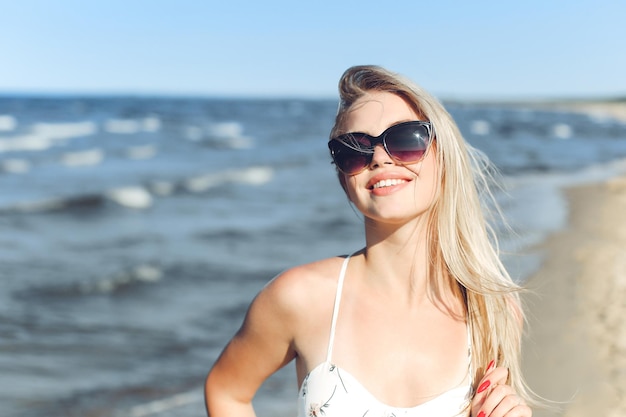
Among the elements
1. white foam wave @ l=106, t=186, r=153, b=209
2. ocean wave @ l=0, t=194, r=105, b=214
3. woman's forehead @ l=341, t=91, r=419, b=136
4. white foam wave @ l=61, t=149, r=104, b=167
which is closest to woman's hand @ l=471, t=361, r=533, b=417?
woman's forehead @ l=341, t=91, r=419, b=136

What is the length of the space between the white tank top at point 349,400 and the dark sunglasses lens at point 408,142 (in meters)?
0.66

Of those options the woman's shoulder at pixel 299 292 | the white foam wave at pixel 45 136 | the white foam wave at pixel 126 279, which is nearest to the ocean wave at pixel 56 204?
the white foam wave at pixel 126 279

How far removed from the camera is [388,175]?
248 centimetres

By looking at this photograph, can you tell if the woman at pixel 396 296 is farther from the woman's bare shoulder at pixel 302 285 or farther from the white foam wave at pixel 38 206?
the white foam wave at pixel 38 206

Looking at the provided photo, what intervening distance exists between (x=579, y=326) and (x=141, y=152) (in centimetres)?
2650

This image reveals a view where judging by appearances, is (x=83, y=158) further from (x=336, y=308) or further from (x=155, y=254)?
(x=336, y=308)

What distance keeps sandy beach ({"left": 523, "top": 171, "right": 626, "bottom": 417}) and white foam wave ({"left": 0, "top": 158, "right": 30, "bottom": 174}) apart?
18250mm

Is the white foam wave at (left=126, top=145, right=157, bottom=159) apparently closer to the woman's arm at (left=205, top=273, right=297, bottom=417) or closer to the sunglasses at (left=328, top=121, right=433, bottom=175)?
the woman's arm at (left=205, top=273, right=297, bottom=417)

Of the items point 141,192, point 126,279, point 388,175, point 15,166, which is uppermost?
point 388,175

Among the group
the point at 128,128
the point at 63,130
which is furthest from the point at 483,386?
the point at 128,128

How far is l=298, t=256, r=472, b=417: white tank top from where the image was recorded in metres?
2.36

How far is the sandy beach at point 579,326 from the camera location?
4.87 metres

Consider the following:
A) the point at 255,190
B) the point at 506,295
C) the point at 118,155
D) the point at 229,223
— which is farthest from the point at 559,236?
the point at 118,155

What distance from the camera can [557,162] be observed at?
80.9ft
